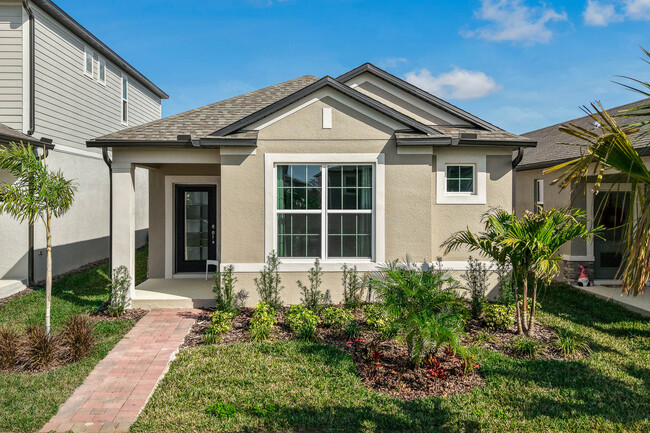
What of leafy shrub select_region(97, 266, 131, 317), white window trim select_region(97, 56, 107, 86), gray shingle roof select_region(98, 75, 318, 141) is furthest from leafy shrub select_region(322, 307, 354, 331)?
white window trim select_region(97, 56, 107, 86)

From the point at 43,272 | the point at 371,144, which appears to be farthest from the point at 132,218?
the point at 371,144

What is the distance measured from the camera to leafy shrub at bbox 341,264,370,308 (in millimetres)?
8273

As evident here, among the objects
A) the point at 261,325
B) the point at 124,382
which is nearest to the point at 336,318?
the point at 261,325

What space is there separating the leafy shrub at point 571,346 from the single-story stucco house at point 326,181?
2.73 meters

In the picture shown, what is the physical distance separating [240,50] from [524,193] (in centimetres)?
1220

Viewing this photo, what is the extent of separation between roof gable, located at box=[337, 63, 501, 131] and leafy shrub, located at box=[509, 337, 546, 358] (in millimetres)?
4951

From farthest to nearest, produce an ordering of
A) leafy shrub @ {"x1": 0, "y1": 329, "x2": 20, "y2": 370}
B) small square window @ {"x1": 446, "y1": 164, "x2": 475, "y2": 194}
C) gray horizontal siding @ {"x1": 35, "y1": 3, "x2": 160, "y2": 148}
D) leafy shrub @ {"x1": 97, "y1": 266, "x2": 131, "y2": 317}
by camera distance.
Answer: gray horizontal siding @ {"x1": 35, "y1": 3, "x2": 160, "y2": 148} < small square window @ {"x1": 446, "y1": 164, "x2": 475, "y2": 194} < leafy shrub @ {"x1": 97, "y1": 266, "x2": 131, "y2": 317} < leafy shrub @ {"x1": 0, "y1": 329, "x2": 20, "y2": 370}

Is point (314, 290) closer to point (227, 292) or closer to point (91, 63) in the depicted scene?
Result: point (227, 292)

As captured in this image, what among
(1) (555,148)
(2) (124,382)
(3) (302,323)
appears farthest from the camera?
(1) (555,148)

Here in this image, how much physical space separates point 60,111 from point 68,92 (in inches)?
34.2

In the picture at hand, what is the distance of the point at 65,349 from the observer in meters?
A: 6.31

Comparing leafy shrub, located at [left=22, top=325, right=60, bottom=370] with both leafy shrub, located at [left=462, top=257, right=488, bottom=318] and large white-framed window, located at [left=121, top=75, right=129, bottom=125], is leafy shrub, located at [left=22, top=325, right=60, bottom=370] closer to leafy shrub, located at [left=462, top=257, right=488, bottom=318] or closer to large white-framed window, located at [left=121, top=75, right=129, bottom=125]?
leafy shrub, located at [left=462, top=257, right=488, bottom=318]

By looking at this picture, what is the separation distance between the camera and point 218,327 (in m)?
6.85

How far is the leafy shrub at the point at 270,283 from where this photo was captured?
828 cm
